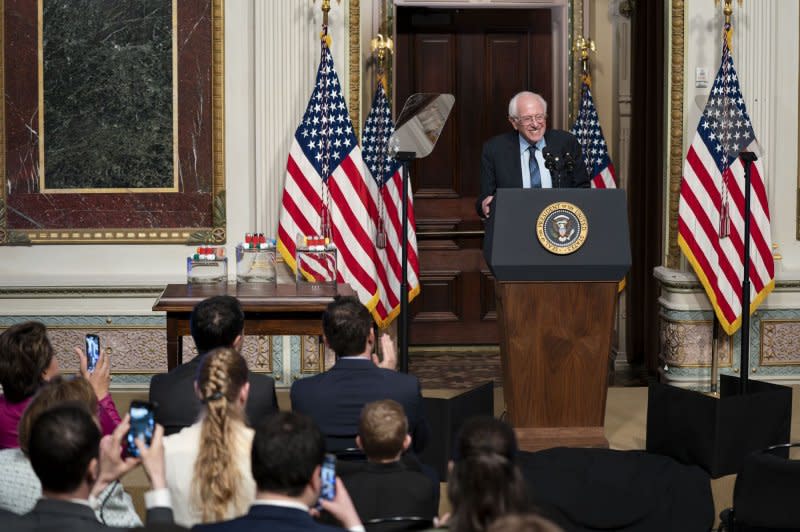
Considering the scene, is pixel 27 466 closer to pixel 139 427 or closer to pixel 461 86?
pixel 139 427

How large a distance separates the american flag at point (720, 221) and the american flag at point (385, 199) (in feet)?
5.46

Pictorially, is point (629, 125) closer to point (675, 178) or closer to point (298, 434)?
point (675, 178)

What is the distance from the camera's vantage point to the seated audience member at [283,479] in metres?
2.90

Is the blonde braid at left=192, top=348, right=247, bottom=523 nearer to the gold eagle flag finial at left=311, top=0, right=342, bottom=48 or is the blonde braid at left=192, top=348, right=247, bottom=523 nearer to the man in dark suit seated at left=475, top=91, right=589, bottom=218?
the man in dark suit seated at left=475, top=91, right=589, bottom=218

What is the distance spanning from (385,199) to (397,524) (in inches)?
181

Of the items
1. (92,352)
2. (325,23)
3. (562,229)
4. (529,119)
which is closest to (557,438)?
(562,229)

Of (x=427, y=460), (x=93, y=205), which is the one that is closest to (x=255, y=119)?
(x=93, y=205)

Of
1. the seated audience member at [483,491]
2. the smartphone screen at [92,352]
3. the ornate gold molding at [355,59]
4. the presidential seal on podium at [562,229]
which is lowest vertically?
the seated audience member at [483,491]

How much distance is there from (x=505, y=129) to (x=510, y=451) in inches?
250

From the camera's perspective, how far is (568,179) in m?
6.45

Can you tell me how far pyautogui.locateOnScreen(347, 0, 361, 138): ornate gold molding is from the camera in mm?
7789

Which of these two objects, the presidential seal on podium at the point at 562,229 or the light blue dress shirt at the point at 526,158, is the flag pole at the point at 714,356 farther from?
the presidential seal on podium at the point at 562,229

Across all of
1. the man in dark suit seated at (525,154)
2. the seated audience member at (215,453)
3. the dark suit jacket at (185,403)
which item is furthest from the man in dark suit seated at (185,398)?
the man in dark suit seated at (525,154)

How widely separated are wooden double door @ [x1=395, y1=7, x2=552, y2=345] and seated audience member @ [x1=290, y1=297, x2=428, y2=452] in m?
4.87
